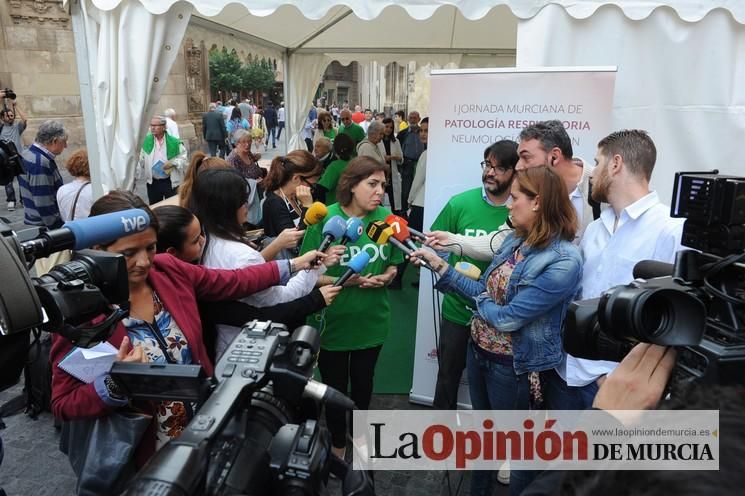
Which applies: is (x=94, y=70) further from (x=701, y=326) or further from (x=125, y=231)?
(x=701, y=326)

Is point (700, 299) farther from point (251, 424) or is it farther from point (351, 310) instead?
point (351, 310)

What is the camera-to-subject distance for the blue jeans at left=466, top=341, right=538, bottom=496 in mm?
2301

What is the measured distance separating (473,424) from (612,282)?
1244 millimetres

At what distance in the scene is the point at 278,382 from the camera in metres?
1.03

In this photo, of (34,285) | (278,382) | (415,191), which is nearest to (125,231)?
(34,285)

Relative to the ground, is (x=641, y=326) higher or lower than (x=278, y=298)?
higher

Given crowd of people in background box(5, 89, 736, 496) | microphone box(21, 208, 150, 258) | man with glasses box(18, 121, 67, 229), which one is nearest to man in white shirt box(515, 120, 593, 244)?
crowd of people in background box(5, 89, 736, 496)

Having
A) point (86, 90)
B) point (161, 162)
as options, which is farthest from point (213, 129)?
point (86, 90)

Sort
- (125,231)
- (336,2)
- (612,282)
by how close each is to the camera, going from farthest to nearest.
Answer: (336,2)
(612,282)
(125,231)

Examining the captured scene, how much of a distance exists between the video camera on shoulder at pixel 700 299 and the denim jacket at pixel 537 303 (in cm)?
83

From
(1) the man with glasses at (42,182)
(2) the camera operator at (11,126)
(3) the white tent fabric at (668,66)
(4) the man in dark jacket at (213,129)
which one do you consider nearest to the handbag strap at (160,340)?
(3) the white tent fabric at (668,66)

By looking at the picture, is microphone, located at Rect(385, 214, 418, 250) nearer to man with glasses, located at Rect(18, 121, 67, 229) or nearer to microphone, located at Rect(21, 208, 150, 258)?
microphone, located at Rect(21, 208, 150, 258)

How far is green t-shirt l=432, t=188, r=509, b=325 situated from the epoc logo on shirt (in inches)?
18.4

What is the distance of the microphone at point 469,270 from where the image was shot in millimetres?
2740
